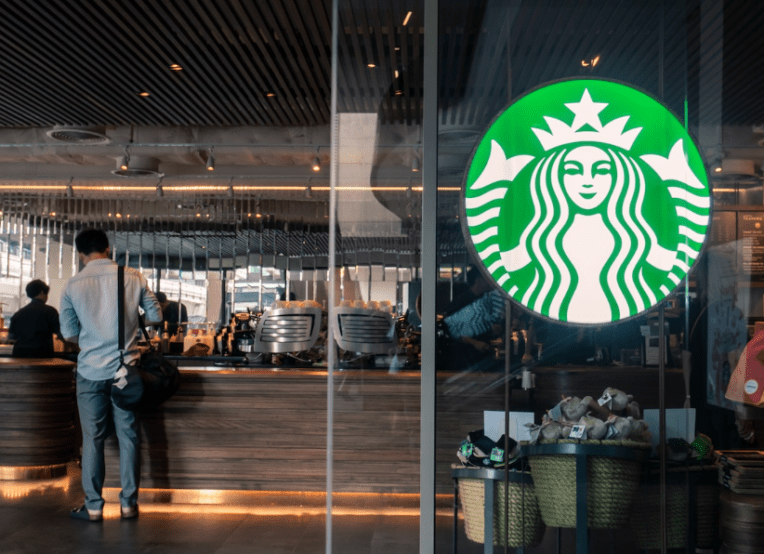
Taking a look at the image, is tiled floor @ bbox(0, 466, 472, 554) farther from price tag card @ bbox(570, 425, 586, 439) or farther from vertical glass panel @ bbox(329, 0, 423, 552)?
price tag card @ bbox(570, 425, 586, 439)

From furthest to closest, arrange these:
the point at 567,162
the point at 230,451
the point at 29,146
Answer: the point at 29,146 < the point at 230,451 < the point at 567,162

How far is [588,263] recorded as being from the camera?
2.50 metres

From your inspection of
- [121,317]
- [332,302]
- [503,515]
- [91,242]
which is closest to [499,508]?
[503,515]

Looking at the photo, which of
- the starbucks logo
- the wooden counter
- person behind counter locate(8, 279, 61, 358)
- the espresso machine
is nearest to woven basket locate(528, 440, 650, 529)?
the starbucks logo

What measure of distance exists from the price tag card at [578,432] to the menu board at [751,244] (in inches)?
31.6

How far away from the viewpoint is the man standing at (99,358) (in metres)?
4.43

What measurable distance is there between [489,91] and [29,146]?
26.2ft

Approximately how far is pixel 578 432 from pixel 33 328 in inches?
210

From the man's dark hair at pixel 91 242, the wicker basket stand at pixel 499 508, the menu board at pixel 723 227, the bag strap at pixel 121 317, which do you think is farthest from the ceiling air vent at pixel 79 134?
the menu board at pixel 723 227

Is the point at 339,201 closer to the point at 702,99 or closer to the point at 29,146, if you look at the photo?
the point at 702,99

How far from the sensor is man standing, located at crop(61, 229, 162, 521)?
4.43 metres

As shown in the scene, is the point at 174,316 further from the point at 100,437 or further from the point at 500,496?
the point at 500,496

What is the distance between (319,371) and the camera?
538 cm

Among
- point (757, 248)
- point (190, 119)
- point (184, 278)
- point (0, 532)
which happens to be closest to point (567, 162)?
point (757, 248)
